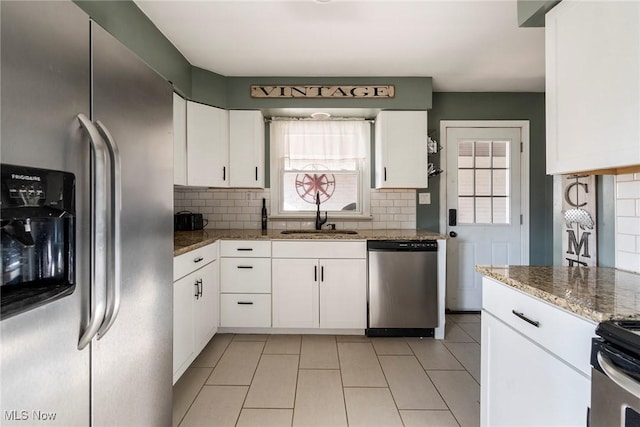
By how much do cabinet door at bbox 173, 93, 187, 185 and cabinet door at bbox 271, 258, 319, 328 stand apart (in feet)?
3.44

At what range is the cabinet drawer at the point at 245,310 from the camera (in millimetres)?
2688

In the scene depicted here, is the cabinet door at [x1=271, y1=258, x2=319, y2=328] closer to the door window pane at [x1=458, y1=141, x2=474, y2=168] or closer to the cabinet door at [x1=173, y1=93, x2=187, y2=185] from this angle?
the cabinet door at [x1=173, y1=93, x2=187, y2=185]

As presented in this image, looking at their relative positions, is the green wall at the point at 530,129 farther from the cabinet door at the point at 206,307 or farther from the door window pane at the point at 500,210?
the cabinet door at the point at 206,307

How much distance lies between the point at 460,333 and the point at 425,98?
7.28 ft

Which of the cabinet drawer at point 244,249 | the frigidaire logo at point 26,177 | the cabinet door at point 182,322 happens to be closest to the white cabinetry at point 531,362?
the frigidaire logo at point 26,177

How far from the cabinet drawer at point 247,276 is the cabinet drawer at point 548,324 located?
6.04 feet

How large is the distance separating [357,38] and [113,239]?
6.88ft

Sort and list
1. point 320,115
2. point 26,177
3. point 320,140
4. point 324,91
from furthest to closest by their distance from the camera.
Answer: point 320,140
point 320,115
point 324,91
point 26,177

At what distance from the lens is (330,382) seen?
2008 mm

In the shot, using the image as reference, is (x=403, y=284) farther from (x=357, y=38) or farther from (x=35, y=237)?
(x=35, y=237)

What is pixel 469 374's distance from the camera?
212 cm

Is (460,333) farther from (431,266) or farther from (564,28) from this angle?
(564,28)

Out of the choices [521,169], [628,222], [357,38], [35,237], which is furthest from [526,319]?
[521,169]

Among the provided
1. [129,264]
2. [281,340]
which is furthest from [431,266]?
[129,264]
